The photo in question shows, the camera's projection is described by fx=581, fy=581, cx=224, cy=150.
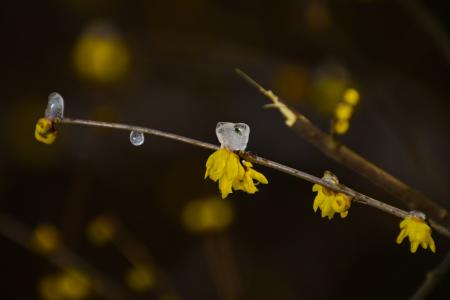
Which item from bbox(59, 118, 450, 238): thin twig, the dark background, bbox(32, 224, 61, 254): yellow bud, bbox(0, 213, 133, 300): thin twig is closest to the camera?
bbox(59, 118, 450, 238): thin twig

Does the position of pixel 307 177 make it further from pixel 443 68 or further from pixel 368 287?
pixel 443 68

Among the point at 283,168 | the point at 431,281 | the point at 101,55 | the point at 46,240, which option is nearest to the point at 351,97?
the point at 283,168

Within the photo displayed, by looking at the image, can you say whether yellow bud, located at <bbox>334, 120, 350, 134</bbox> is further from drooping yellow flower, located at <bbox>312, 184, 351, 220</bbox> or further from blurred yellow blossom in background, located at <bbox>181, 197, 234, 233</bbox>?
blurred yellow blossom in background, located at <bbox>181, 197, 234, 233</bbox>

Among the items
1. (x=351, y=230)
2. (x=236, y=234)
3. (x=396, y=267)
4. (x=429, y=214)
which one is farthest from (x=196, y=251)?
(x=429, y=214)

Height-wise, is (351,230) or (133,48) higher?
(133,48)

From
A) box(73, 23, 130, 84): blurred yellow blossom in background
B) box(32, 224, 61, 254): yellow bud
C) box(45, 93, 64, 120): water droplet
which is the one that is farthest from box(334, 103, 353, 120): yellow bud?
box(73, 23, 130, 84): blurred yellow blossom in background

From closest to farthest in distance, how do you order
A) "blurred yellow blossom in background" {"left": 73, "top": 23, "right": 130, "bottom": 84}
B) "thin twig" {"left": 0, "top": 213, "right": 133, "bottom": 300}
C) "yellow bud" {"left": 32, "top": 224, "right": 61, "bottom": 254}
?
1. "yellow bud" {"left": 32, "top": 224, "right": 61, "bottom": 254}
2. "thin twig" {"left": 0, "top": 213, "right": 133, "bottom": 300}
3. "blurred yellow blossom in background" {"left": 73, "top": 23, "right": 130, "bottom": 84}

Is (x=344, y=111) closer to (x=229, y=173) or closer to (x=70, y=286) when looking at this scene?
(x=229, y=173)
